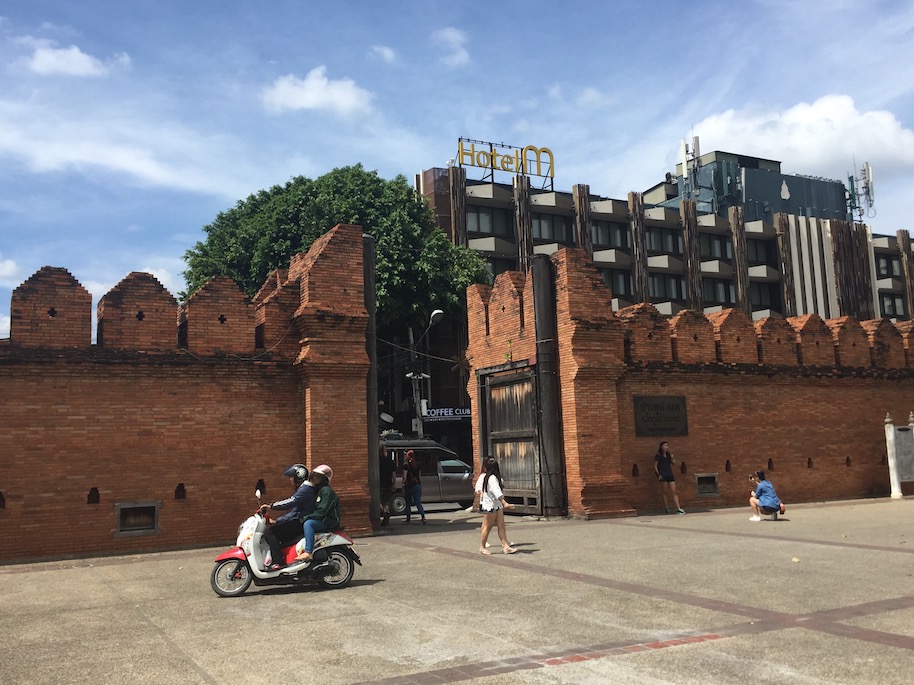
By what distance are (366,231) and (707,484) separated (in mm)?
19574

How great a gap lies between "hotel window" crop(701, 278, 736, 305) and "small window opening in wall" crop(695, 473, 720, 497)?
37601 millimetres

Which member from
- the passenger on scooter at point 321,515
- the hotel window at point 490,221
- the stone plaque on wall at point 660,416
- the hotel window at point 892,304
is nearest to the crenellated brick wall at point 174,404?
the passenger on scooter at point 321,515

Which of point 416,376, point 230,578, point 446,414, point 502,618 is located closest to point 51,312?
point 230,578

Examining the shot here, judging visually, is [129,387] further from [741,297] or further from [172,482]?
[741,297]

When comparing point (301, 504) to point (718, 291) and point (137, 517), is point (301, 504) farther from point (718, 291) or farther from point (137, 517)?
point (718, 291)

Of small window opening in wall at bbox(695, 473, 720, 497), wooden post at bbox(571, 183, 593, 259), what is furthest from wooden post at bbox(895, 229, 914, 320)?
small window opening in wall at bbox(695, 473, 720, 497)

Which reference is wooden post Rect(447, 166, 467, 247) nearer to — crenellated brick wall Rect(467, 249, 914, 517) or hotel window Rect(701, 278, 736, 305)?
hotel window Rect(701, 278, 736, 305)

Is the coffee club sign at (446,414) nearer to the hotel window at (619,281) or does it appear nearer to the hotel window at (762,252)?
the hotel window at (619,281)

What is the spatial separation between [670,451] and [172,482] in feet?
35.5

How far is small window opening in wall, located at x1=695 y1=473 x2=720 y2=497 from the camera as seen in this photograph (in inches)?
730

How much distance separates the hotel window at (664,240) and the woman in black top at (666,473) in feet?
122

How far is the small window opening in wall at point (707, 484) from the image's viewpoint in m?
18.5

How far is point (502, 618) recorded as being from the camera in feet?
24.4

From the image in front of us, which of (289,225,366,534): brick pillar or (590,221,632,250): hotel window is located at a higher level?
(590,221,632,250): hotel window
